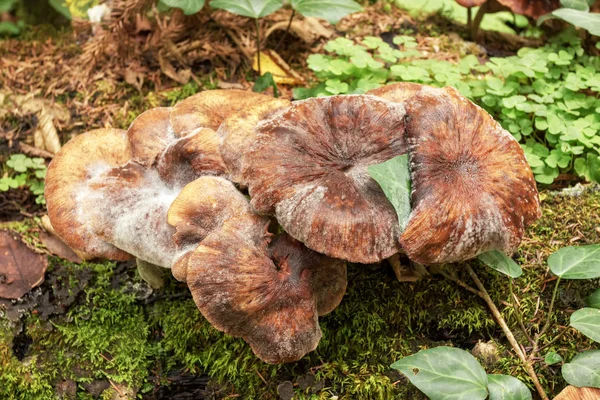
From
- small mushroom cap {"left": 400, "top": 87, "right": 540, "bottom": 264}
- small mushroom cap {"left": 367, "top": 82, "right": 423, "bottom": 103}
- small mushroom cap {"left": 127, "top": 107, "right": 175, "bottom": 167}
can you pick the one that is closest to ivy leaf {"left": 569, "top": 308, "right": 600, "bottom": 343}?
small mushroom cap {"left": 400, "top": 87, "right": 540, "bottom": 264}

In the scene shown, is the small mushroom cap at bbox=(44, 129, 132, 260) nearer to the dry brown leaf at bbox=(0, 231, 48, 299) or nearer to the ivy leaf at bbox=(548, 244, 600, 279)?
the dry brown leaf at bbox=(0, 231, 48, 299)

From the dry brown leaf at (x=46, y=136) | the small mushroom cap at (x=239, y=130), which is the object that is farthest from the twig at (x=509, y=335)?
the dry brown leaf at (x=46, y=136)

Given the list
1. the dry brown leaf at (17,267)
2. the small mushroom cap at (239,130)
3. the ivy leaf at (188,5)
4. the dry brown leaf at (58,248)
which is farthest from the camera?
the ivy leaf at (188,5)

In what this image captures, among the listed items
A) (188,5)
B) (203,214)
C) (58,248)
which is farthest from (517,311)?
(188,5)

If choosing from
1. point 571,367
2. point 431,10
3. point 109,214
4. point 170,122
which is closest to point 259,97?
point 170,122

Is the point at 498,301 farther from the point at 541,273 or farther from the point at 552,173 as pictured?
the point at 552,173

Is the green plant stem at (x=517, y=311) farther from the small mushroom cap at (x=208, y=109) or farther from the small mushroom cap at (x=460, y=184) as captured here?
the small mushroom cap at (x=208, y=109)
